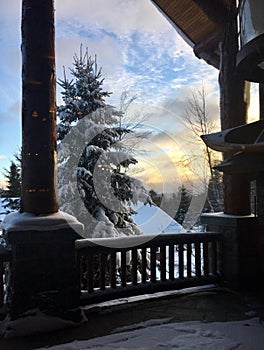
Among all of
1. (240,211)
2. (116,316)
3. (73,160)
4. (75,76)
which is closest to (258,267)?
(240,211)

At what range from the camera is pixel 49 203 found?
10.1 feet

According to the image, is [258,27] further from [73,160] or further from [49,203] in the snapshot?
[73,160]

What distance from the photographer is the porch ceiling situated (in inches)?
210

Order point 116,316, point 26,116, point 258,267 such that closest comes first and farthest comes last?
point 26,116, point 116,316, point 258,267

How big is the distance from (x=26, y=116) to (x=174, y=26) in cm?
463

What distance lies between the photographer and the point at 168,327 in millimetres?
2986

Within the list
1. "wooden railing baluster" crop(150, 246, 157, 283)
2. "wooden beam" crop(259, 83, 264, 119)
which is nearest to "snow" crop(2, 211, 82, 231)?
"wooden railing baluster" crop(150, 246, 157, 283)

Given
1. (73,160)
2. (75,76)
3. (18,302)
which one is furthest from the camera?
(75,76)

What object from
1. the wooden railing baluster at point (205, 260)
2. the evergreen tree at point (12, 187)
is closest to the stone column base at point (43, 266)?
the wooden railing baluster at point (205, 260)

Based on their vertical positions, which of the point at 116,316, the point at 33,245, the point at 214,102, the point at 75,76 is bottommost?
the point at 116,316

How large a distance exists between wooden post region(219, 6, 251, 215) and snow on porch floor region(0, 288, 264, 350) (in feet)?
4.83

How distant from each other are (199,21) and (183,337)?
5.39 meters

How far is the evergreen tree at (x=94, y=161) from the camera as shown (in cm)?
822

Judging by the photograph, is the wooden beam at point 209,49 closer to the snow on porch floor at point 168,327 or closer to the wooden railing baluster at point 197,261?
the wooden railing baluster at point 197,261
